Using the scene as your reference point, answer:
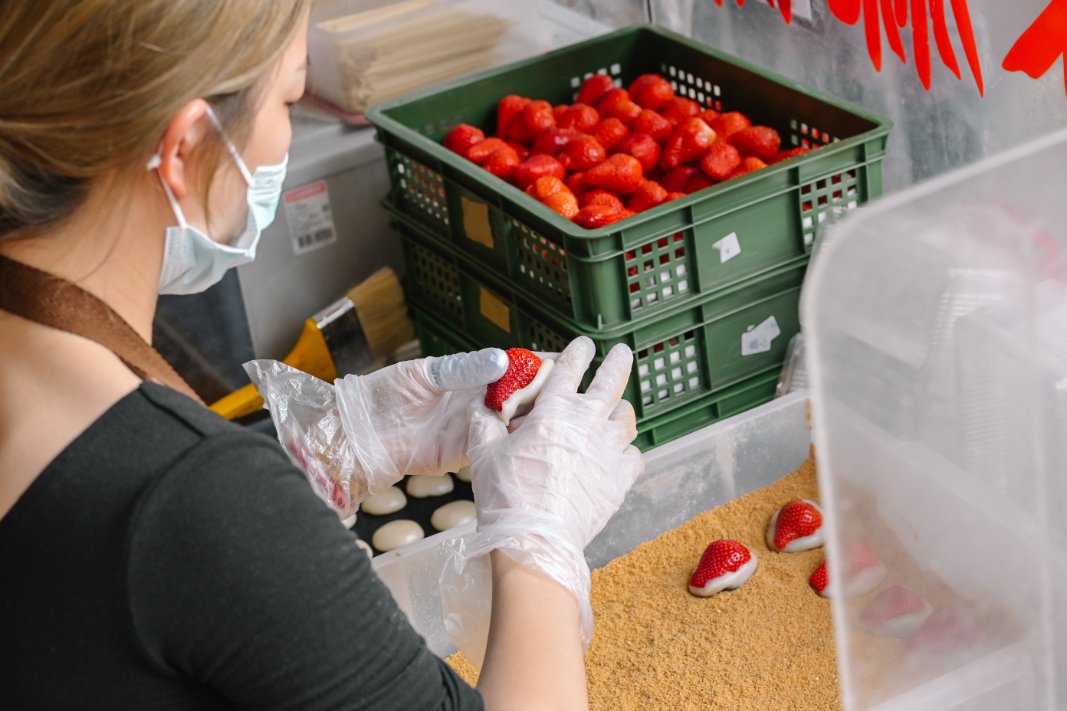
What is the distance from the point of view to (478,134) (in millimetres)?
2244

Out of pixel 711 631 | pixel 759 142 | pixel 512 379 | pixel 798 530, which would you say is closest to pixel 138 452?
pixel 512 379

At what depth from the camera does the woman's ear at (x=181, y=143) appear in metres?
0.90

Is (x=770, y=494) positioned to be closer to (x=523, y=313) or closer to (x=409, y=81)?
(x=523, y=313)

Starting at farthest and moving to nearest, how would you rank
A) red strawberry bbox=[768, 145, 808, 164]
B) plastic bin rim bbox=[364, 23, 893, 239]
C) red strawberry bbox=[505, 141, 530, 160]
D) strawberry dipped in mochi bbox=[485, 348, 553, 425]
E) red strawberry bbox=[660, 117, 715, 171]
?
red strawberry bbox=[505, 141, 530, 160]
red strawberry bbox=[660, 117, 715, 171]
red strawberry bbox=[768, 145, 808, 164]
plastic bin rim bbox=[364, 23, 893, 239]
strawberry dipped in mochi bbox=[485, 348, 553, 425]

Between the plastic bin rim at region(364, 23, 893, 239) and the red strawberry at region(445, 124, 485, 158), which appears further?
the red strawberry at region(445, 124, 485, 158)

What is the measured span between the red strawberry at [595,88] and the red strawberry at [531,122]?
0.32 ft

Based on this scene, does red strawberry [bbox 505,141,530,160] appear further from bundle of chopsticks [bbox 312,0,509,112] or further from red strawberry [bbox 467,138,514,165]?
bundle of chopsticks [bbox 312,0,509,112]

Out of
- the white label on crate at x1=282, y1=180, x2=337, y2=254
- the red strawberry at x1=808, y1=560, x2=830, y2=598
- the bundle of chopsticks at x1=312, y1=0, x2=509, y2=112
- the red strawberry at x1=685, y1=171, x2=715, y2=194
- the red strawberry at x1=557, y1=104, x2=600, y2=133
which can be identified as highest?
the bundle of chopsticks at x1=312, y1=0, x2=509, y2=112

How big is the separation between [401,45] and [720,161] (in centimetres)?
84

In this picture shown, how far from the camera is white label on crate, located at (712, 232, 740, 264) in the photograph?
6.21ft

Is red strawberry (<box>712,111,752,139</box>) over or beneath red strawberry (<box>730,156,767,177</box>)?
over

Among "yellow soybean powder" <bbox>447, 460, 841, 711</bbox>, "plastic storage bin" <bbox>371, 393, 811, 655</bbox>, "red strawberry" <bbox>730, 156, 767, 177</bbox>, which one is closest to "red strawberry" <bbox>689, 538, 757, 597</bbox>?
"yellow soybean powder" <bbox>447, 460, 841, 711</bbox>


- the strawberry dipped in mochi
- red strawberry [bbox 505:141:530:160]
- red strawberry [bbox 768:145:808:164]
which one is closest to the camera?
the strawberry dipped in mochi

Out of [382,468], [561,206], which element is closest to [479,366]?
[382,468]
